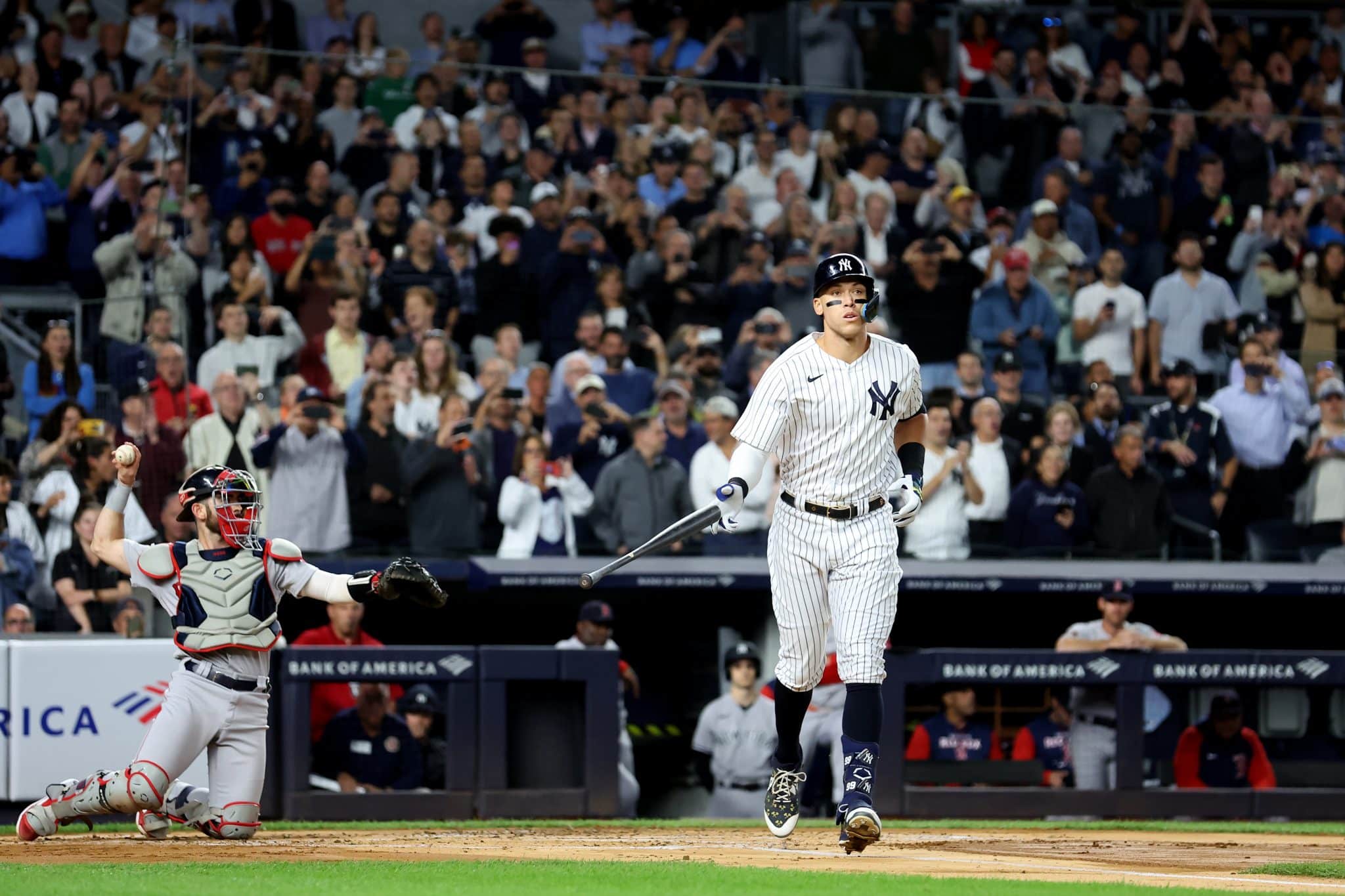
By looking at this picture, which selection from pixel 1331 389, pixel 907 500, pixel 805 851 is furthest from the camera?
pixel 1331 389

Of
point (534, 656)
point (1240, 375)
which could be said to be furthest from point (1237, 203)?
point (534, 656)

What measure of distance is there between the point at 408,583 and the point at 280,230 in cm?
589

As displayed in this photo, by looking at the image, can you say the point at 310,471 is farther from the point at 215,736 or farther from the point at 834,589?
the point at 834,589

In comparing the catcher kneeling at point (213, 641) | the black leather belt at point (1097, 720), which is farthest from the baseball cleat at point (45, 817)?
the black leather belt at point (1097, 720)

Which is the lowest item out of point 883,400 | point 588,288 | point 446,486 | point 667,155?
point 446,486

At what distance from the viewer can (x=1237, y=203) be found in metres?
14.5

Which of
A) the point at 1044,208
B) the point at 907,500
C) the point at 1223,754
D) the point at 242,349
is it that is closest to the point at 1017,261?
the point at 1044,208

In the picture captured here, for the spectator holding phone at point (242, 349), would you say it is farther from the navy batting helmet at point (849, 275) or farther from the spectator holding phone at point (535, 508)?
the navy batting helmet at point (849, 275)

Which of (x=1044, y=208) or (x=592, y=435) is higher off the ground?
(x=1044, y=208)

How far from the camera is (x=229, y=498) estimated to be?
25.2 feet

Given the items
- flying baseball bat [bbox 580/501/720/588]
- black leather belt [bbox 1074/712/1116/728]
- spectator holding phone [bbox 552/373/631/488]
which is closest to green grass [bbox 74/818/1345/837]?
black leather belt [bbox 1074/712/1116/728]

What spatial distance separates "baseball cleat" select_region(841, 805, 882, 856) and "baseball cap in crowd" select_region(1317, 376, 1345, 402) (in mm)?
7818

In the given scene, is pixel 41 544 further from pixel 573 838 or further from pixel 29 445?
pixel 573 838

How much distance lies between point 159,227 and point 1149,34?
9370mm
